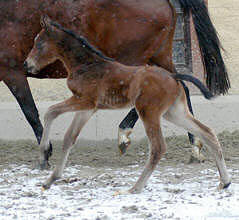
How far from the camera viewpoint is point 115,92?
425cm

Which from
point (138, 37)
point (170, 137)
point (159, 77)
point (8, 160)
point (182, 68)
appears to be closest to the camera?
point (159, 77)

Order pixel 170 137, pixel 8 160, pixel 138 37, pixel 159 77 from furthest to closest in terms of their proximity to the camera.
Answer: pixel 170 137 < pixel 8 160 < pixel 138 37 < pixel 159 77

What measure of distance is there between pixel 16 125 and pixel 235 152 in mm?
2790

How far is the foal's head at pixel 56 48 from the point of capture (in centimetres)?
439

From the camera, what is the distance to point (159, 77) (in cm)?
418

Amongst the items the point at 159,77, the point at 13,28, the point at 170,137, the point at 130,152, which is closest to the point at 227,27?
the point at 170,137

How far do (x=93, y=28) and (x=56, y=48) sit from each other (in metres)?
1.10

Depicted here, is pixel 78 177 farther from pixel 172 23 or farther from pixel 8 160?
pixel 172 23

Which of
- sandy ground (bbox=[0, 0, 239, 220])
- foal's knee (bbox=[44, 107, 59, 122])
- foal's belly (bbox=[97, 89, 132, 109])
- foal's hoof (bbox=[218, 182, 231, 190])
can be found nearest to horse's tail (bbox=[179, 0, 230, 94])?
sandy ground (bbox=[0, 0, 239, 220])

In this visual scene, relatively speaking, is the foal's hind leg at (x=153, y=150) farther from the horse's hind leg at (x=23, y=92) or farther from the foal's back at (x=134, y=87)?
the horse's hind leg at (x=23, y=92)

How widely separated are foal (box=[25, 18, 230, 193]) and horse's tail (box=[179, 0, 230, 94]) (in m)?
1.74

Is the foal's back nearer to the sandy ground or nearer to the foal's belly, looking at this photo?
the foal's belly

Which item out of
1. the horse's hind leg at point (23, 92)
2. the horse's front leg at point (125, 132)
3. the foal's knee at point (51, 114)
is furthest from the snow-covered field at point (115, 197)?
the foal's knee at point (51, 114)

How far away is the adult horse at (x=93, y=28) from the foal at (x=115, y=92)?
102 centimetres
